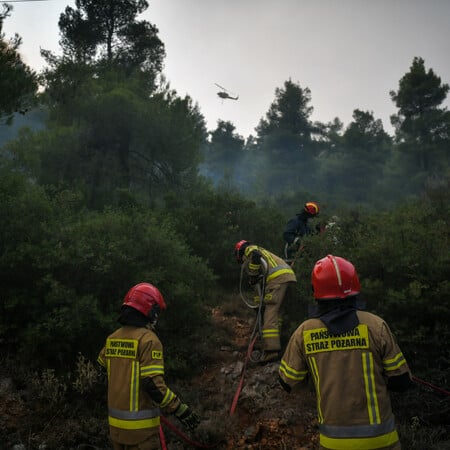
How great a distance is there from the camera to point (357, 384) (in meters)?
2.29

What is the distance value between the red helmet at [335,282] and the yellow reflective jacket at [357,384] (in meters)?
0.18

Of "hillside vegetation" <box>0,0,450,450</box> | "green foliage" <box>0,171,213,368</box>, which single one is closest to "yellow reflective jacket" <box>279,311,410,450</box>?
"hillside vegetation" <box>0,0,450,450</box>

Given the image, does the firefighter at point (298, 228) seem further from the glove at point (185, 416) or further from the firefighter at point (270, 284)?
the glove at point (185, 416)

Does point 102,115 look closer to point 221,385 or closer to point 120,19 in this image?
point 120,19

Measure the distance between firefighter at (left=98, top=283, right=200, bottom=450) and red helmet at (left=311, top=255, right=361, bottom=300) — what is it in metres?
1.42

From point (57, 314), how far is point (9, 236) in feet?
5.37

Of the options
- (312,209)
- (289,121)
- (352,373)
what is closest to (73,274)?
(352,373)

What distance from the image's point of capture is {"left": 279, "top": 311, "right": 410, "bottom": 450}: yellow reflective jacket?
2264 millimetres

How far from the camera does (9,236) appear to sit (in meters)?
5.95

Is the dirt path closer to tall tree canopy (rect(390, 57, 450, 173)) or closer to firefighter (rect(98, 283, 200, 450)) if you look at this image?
firefighter (rect(98, 283, 200, 450))

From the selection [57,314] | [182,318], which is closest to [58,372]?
[57,314]

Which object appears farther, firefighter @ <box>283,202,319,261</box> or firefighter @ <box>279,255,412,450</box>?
firefighter @ <box>283,202,319,261</box>

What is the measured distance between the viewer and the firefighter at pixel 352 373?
227cm

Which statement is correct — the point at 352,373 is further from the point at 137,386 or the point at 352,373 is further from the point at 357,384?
the point at 137,386
